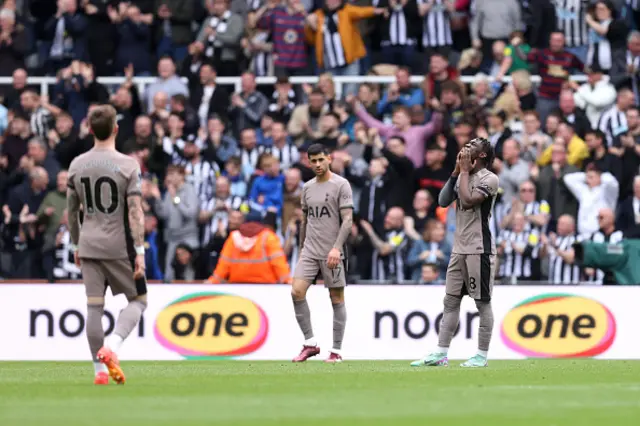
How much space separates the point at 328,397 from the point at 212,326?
27.9 feet

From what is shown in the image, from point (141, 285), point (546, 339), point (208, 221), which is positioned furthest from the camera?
point (208, 221)

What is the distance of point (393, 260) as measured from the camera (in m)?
21.3

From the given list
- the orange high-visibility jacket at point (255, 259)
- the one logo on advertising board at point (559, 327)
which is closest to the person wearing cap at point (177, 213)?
the orange high-visibility jacket at point (255, 259)

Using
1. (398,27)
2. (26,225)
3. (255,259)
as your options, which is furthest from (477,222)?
(398,27)

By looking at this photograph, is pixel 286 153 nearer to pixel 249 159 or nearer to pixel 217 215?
pixel 249 159

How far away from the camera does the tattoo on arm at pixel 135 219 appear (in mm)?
11930

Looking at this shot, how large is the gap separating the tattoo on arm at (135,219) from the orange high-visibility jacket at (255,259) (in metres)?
7.64

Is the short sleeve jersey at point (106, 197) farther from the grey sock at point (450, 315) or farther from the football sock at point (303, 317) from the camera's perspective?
the football sock at point (303, 317)

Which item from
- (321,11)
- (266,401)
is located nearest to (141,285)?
(266,401)

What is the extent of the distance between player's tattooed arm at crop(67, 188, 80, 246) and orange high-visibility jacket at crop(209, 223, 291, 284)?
7.45 meters

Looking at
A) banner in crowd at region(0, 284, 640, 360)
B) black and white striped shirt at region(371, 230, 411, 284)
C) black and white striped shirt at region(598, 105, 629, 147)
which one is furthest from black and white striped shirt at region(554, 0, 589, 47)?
banner in crowd at region(0, 284, 640, 360)

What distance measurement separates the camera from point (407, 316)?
63.3 feet

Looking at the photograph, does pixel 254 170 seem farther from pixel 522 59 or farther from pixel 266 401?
pixel 266 401

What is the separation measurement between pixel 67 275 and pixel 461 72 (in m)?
7.36
